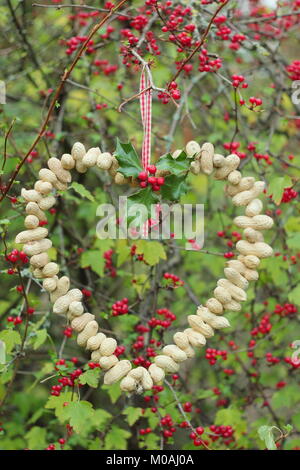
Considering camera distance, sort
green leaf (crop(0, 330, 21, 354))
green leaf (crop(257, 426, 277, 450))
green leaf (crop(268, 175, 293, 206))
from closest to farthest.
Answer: green leaf (crop(257, 426, 277, 450)) → green leaf (crop(0, 330, 21, 354)) → green leaf (crop(268, 175, 293, 206))

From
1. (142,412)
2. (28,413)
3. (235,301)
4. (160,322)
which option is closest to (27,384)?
(28,413)

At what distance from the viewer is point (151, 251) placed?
6.99 feet

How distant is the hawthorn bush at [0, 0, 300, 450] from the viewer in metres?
1.94

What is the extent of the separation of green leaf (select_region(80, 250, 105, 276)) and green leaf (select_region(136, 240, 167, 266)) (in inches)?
10.7

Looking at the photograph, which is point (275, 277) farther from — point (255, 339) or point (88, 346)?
point (88, 346)

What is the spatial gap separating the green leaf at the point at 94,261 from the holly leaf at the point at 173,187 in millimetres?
832

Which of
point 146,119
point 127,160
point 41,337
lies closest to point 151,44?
point 146,119

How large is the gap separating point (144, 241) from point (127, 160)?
64cm

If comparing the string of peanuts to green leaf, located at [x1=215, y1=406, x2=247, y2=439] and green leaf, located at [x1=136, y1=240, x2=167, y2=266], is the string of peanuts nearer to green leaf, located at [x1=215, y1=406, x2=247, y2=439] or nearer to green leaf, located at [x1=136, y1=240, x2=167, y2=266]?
green leaf, located at [x1=136, y1=240, x2=167, y2=266]

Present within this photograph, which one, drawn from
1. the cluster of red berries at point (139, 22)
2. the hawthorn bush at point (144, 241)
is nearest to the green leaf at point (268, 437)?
the hawthorn bush at point (144, 241)

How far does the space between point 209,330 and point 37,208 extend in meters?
0.59

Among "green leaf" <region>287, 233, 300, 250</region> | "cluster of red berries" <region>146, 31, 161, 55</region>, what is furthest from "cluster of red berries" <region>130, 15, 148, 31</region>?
"green leaf" <region>287, 233, 300, 250</region>

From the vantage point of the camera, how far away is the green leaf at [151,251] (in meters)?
2.12

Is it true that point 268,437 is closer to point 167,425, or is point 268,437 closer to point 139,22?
point 167,425
